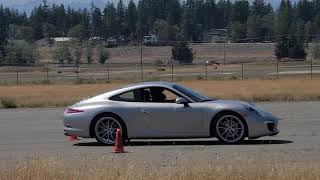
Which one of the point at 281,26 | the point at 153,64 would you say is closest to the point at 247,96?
the point at 153,64

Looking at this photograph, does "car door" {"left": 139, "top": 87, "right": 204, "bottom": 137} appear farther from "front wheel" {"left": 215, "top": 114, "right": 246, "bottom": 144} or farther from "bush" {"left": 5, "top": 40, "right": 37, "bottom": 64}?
"bush" {"left": 5, "top": 40, "right": 37, "bottom": 64}

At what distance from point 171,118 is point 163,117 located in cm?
17

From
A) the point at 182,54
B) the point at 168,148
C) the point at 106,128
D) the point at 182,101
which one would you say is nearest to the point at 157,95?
the point at 182,101

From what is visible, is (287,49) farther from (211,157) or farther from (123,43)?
(211,157)

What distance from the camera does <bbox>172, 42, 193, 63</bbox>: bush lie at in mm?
124375

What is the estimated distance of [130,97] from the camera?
15.7 meters

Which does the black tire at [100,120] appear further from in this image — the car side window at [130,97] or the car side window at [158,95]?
the car side window at [158,95]

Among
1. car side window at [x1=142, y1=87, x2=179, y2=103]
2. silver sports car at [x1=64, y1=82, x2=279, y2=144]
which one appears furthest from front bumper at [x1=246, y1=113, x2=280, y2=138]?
car side window at [x1=142, y1=87, x2=179, y2=103]

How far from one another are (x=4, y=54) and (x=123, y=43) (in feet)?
212

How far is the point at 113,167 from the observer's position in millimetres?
9453

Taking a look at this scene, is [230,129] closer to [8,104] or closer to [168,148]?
[168,148]

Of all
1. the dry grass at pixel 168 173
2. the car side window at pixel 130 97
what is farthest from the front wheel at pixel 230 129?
the dry grass at pixel 168 173

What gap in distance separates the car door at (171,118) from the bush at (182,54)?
108 meters

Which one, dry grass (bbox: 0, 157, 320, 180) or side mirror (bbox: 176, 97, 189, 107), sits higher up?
side mirror (bbox: 176, 97, 189, 107)
